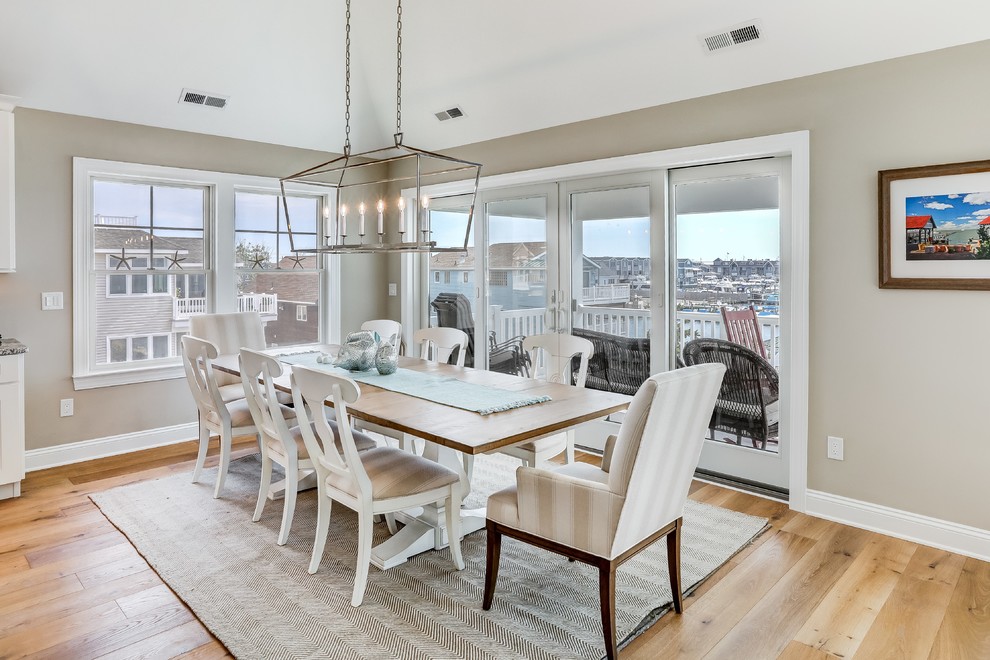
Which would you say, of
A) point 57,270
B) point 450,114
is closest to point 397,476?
point 57,270

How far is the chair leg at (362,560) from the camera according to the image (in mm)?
2396

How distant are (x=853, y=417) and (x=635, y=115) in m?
2.24

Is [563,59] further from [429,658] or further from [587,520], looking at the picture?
[429,658]

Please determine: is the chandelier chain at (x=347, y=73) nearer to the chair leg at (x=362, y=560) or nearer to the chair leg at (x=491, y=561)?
the chair leg at (x=362, y=560)

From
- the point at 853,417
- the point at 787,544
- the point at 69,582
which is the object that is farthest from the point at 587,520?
the point at 69,582

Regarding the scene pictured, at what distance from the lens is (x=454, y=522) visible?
2650mm

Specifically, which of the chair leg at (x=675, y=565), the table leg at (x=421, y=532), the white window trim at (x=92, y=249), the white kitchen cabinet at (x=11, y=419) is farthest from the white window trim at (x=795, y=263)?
the white kitchen cabinet at (x=11, y=419)

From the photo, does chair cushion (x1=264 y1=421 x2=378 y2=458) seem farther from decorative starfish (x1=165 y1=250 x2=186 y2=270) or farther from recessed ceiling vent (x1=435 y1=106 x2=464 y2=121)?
recessed ceiling vent (x1=435 y1=106 x2=464 y2=121)

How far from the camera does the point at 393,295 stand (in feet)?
19.6

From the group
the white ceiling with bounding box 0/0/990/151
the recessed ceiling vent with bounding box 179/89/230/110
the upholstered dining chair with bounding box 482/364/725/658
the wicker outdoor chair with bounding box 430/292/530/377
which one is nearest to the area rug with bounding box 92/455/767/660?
the upholstered dining chair with bounding box 482/364/725/658

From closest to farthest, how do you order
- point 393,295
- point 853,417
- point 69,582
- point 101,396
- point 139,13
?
point 69,582 < point 853,417 < point 139,13 < point 101,396 < point 393,295

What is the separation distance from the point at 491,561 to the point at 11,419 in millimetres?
3020

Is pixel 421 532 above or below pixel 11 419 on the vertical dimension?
below

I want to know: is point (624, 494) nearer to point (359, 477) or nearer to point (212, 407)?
point (359, 477)
